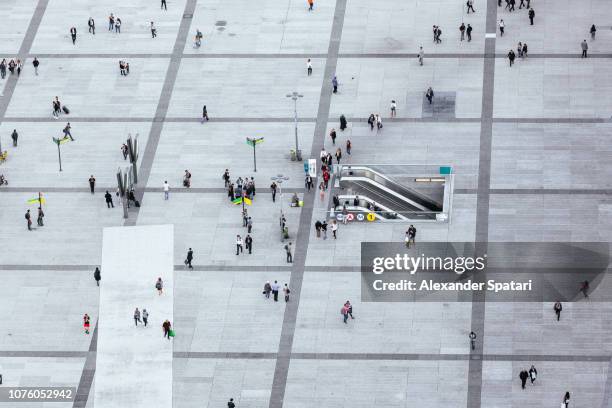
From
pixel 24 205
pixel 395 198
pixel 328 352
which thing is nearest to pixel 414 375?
pixel 328 352

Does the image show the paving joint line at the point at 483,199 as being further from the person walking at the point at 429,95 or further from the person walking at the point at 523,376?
the person walking at the point at 429,95

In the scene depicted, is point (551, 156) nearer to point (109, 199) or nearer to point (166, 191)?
point (166, 191)

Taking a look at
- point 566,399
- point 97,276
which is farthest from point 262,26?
point 566,399

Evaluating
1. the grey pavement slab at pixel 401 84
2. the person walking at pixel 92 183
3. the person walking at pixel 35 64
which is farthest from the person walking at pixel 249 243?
the person walking at pixel 35 64

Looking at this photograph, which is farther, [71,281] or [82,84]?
[82,84]

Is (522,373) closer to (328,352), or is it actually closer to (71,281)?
(328,352)
